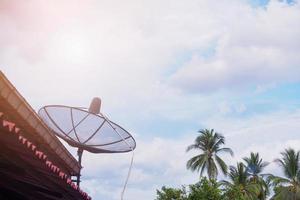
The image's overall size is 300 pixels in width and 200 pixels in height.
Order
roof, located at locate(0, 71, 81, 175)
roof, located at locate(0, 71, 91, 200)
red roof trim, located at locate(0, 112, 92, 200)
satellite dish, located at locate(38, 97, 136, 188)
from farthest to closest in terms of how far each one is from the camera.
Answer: satellite dish, located at locate(38, 97, 136, 188)
roof, located at locate(0, 71, 81, 175)
roof, located at locate(0, 71, 91, 200)
red roof trim, located at locate(0, 112, 92, 200)

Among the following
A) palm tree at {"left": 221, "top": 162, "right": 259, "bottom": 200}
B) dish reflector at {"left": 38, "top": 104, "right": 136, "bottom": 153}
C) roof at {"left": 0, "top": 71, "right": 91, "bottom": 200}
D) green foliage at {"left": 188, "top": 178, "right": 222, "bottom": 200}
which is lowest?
roof at {"left": 0, "top": 71, "right": 91, "bottom": 200}

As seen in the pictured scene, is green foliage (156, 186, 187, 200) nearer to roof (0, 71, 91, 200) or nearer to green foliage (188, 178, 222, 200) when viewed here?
green foliage (188, 178, 222, 200)

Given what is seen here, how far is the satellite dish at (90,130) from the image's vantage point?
13773 millimetres

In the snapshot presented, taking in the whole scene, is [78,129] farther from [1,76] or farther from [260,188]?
[260,188]

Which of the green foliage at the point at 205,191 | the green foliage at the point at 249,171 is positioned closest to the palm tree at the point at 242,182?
the green foliage at the point at 249,171

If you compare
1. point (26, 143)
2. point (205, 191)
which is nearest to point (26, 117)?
point (26, 143)

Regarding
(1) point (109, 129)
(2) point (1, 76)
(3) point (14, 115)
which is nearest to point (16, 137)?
(2) point (1, 76)

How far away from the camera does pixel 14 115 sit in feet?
18.7

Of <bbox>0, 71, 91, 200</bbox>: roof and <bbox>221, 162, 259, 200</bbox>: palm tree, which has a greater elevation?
<bbox>221, 162, 259, 200</bbox>: palm tree

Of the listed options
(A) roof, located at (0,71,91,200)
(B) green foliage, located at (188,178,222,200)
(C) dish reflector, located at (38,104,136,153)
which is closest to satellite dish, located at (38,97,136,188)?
(C) dish reflector, located at (38,104,136,153)

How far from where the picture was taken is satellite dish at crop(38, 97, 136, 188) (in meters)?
13.8

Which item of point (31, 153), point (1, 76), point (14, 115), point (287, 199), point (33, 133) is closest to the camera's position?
point (1, 76)

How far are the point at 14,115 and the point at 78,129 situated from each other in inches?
334

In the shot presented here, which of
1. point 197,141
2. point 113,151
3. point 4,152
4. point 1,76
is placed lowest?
point 4,152
